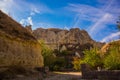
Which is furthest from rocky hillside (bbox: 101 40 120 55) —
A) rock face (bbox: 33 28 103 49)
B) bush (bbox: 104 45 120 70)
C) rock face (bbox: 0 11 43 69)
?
rock face (bbox: 33 28 103 49)

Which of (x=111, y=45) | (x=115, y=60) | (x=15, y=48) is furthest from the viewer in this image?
(x=111, y=45)

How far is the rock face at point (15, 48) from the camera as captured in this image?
2436cm

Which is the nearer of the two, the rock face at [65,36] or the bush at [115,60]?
the bush at [115,60]

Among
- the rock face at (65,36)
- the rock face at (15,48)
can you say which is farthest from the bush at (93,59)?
the rock face at (65,36)

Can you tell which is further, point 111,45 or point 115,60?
point 111,45

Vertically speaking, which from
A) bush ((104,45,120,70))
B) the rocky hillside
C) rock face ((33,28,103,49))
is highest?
rock face ((33,28,103,49))

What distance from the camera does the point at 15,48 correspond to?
2678 cm

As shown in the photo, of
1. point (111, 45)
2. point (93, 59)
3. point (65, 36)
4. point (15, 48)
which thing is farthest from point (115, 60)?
point (65, 36)

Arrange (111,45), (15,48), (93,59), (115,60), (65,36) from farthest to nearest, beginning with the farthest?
(65,36), (111,45), (93,59), (115,60), (15,48)

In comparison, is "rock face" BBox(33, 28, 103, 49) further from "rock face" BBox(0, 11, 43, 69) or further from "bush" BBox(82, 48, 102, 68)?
"rock face" BBox(0, 11, 43, 69)

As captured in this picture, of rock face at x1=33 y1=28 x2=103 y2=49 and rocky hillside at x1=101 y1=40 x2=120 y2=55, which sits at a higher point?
rock face at x1=33 y1=28 x2=103 y2=49

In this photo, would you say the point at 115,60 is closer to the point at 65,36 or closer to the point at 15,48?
the point at 15,48

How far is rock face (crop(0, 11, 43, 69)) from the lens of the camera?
959 inches

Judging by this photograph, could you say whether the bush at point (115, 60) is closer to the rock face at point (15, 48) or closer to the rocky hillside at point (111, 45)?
the rocky hillside at point (111, 45)
